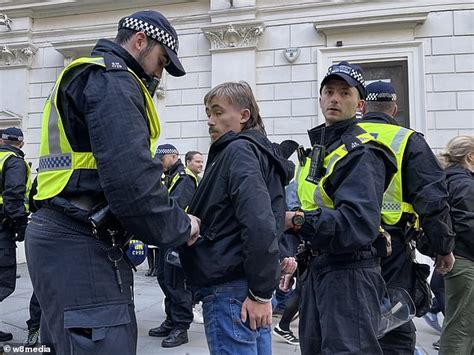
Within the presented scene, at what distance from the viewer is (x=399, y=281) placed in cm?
298

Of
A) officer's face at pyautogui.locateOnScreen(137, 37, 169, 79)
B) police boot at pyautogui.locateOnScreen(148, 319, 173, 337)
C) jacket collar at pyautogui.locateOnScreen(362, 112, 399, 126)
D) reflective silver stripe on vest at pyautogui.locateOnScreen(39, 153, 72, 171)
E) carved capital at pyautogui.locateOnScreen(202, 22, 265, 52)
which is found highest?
carved capital at pyautogui.locateOnScreen(202, 22, 265, 52)

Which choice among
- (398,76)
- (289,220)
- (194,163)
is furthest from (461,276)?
(398,76)

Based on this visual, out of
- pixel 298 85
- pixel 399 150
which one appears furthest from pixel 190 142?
pixel 399 150

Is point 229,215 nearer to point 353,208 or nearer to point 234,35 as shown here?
point 353,208

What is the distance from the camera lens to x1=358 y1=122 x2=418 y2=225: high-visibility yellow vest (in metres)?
2.90

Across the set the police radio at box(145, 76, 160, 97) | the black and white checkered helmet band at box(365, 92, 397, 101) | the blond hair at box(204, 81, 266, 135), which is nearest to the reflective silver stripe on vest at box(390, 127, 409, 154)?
the black and white checkered helmet band at box(365, 92, 397, 101)

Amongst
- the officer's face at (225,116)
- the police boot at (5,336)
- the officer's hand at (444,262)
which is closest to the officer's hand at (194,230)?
the officer's face at (225,116)

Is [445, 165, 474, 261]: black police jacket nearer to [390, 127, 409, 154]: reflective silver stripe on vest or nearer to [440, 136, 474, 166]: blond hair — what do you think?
[440, 136, 474, 166]: blond hair

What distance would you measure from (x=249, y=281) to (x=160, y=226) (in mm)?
622

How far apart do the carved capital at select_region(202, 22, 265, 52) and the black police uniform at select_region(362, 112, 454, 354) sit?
24.3 ft

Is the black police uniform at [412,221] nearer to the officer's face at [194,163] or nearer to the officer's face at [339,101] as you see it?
the officer's face at [339,101]

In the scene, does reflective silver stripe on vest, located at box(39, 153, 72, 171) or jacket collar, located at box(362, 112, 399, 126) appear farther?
jacket collar, located at box(362, 112, 399, 126)

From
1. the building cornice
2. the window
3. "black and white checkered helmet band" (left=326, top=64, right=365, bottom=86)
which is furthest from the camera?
the window

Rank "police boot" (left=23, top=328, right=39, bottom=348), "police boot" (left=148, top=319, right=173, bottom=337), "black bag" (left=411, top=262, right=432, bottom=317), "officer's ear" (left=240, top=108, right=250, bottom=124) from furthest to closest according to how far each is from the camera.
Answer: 1. "police boot" (left=148, top=319, right=173, bottom=337)
2. "police boot" (left=23, top=328, right=39, bottom=348)
3. "black bag" (left=411, top=262, right=432, bottom=317)
4. "officer's ear" (left=240, top=108, right=250, bottom=124)
